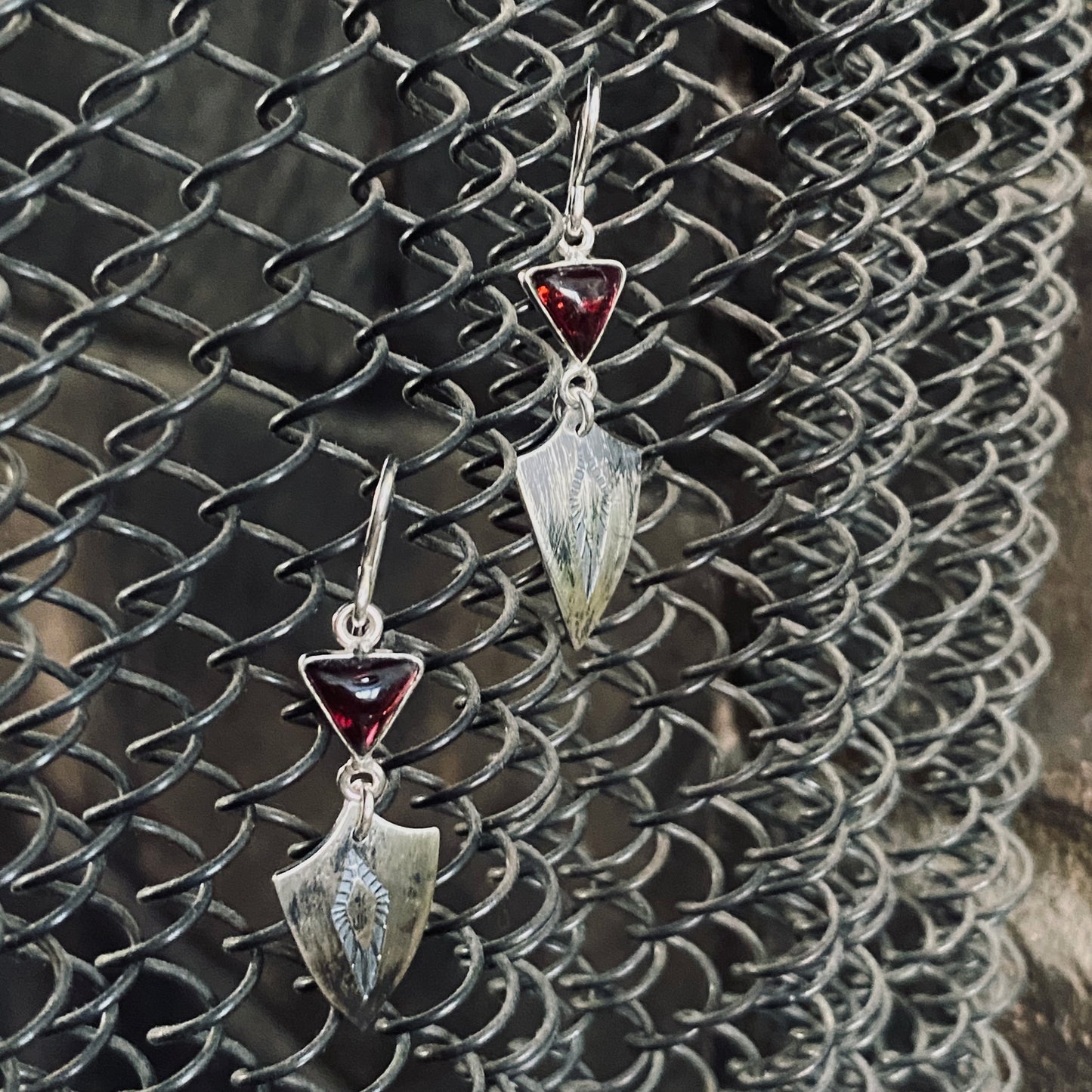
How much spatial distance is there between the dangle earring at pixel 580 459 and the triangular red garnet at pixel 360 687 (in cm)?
8

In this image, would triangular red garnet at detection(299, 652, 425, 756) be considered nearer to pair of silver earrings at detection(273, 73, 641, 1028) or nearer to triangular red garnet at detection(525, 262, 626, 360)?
pair of silver earrings at detection(273, 73, 641, 1028)

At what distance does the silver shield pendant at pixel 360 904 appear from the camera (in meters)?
0.41

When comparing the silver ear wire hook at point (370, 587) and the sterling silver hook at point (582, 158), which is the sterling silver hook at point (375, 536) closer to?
the silver ear wire hook at point (370, 587)

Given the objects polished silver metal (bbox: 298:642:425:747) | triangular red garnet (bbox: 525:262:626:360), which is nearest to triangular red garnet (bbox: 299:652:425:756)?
polished silver metal (bbox: 298:642:425:747)

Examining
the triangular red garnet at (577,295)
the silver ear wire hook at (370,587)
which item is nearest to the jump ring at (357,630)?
the silver ear wire hook at (370,587)

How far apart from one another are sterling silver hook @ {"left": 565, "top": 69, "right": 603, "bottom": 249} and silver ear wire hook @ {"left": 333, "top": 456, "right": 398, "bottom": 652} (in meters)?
0.12

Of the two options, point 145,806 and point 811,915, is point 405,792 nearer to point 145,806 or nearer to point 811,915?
point 145,806

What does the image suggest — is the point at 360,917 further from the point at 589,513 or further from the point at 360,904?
the point at 589,513

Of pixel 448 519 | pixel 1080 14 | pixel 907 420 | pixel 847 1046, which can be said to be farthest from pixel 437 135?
pixel 847 1046

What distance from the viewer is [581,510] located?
441 millimetres

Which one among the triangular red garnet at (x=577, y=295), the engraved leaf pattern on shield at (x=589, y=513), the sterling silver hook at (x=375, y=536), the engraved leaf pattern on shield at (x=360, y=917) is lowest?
the engraved leaf pattern on shield at (x=360, y=917)

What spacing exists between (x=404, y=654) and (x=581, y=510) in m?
0.09

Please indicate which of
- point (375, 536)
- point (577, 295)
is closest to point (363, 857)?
point (375, 536)

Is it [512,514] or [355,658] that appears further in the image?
[512,514]
